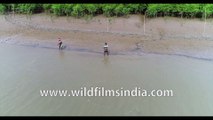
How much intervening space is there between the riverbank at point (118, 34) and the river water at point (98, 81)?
569mm

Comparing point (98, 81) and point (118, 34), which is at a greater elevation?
point (118, 34)

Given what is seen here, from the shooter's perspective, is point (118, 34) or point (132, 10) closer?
point (118, 34)

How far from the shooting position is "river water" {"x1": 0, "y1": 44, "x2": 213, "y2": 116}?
23.4 ft

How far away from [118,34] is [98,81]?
4174mm

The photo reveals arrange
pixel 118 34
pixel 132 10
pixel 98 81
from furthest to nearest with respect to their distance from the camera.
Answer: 1. pixel 132 10
2. pixel 118 34
3. pixel 98 81

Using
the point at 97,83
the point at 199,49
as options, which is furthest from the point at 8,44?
the point at 199,49

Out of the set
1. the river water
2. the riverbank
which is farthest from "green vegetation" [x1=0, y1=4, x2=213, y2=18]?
the river water

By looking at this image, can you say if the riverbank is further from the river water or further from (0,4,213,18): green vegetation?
the river water

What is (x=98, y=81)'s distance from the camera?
863 centimetres

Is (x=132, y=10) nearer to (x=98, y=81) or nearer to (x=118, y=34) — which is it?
(x=118, y=34)

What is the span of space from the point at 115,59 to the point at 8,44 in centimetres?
464

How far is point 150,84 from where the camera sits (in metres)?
8.38

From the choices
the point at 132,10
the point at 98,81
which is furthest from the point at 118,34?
the point at 98,81

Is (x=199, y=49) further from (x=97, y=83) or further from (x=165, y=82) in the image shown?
(x=97, y=83)
